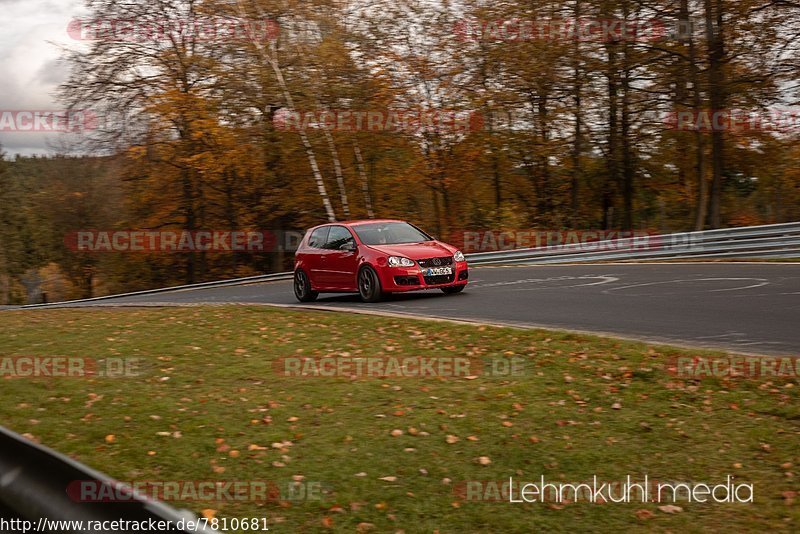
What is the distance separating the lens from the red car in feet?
51.3

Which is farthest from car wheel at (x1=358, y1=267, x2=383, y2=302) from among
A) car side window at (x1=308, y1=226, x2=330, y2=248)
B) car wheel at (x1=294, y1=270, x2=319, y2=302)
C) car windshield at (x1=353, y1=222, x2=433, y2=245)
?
car wheel at (x1=294, y1=270, x2=319, y2=302)

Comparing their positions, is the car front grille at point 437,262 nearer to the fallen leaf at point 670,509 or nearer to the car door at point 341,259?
the car door at point 341,259

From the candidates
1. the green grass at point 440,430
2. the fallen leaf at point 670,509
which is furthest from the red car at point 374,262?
the fallen leaf at point 670,509

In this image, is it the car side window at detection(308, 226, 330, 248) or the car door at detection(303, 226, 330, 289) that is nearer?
the car door at detection(303, 226, 330, 289)

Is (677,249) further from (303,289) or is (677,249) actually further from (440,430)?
(440,430)

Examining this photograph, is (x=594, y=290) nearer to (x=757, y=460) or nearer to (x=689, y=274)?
(x=689, y=274)

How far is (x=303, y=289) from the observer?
1794 cm

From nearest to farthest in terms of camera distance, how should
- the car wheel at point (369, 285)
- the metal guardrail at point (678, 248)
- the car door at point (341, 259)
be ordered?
the car wheel at point (369, 285) < the car door at point (341, 259) < the metal guardrail at point (678, 248)

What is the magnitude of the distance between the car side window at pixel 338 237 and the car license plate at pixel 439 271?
1.85 m

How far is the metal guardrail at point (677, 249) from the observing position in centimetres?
1888

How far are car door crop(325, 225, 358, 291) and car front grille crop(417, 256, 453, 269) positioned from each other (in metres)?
1.46

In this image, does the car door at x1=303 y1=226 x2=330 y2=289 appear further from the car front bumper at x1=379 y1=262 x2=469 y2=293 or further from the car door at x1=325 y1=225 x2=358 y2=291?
the car front bumper at x1=379 y1=262 x2=469 y2=293

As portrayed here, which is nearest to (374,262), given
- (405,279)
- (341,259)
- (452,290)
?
(405,279)

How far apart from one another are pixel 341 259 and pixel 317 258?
0.89 meters
